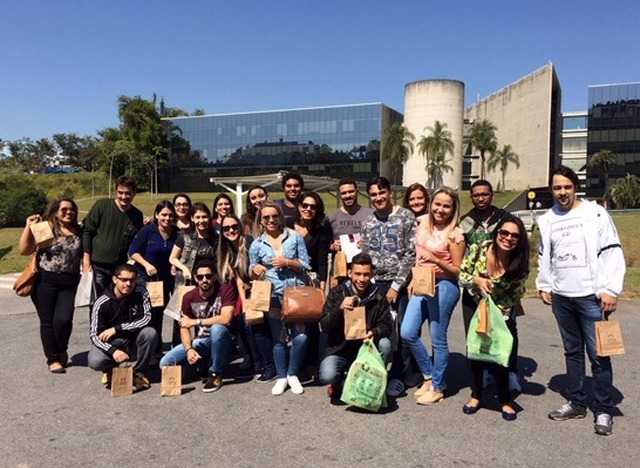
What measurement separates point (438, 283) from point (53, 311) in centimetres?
392

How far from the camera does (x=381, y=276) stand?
4.55 meters

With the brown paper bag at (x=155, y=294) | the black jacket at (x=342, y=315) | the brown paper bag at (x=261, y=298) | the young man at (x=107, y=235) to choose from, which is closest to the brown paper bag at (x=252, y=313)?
the brown paper bag at (x=261, y=298)

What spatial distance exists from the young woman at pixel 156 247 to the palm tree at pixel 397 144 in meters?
67.7

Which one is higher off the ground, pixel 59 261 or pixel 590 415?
pixel 59 261

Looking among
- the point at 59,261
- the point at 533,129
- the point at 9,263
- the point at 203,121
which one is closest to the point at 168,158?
the point at 203,121

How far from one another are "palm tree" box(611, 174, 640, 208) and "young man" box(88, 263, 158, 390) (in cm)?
6083

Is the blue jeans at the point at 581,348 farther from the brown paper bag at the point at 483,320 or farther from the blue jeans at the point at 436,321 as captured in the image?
the blue jeans at the point at 436,321

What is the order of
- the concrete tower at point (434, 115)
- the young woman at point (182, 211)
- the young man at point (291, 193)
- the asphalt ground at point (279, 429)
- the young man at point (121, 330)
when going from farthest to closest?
1. the concrete tower at point (434, 115)
2. the young woman at point (182, 211)
3. the young man at point (291, 193)
4. the young man at point (121, 330)
5. the asphalt ground at point (279, 429)

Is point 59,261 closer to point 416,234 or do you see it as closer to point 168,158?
point 416,234

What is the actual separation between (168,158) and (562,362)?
3086 inches

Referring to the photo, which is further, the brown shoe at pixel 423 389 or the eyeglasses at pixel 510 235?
the brown shoe at pixel 423 389

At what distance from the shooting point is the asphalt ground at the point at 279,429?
331cm

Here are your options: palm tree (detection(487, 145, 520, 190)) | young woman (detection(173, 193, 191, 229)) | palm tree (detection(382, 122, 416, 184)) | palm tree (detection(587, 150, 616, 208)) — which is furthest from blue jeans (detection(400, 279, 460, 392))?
palm tree (detection(487, 145, 520, 190))

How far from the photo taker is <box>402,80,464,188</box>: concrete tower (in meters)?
71.6
